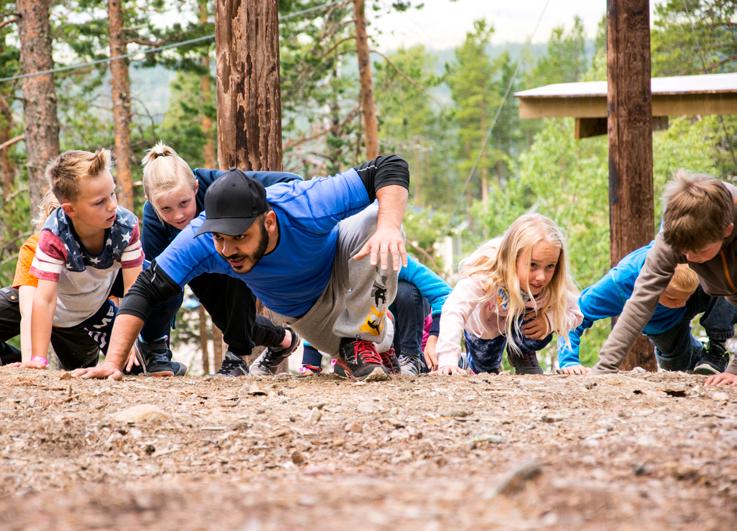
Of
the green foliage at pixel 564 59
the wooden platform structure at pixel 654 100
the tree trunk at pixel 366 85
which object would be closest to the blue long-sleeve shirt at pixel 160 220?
the wooden platform structure at pixel 654 100

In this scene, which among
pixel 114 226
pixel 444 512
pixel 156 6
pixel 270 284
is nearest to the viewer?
pixel 444 512

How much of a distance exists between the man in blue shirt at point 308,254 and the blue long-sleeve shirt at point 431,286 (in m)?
0.87

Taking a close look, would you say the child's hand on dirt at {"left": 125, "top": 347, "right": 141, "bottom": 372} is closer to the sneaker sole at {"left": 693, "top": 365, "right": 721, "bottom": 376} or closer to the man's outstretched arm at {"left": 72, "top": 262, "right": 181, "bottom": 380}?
the man's outstretched arm at {"left": 72, "top": 262, "right": 181, "bottom": 380}

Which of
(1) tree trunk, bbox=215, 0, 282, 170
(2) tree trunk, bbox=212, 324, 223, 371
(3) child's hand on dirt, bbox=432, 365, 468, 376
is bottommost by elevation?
(2) tree trunk, bbox=212, 324, 223, 371

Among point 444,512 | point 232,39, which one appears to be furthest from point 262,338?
point 444,512

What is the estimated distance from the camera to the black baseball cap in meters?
3.80

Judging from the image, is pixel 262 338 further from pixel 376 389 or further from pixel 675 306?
pixel 675 306

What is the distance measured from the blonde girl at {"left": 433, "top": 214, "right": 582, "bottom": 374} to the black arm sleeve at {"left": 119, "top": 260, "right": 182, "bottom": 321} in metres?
1.57

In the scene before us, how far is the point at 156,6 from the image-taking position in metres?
19.8

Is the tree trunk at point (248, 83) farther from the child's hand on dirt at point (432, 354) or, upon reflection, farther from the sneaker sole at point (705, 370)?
the sneaker sole at point (705, 370)

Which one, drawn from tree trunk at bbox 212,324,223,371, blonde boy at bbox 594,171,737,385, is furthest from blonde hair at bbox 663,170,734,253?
tree trunk at bbox 212,324,223,371

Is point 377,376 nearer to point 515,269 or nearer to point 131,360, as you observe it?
point 515,269

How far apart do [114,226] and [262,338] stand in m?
1.23

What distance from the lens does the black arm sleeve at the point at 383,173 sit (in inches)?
163
